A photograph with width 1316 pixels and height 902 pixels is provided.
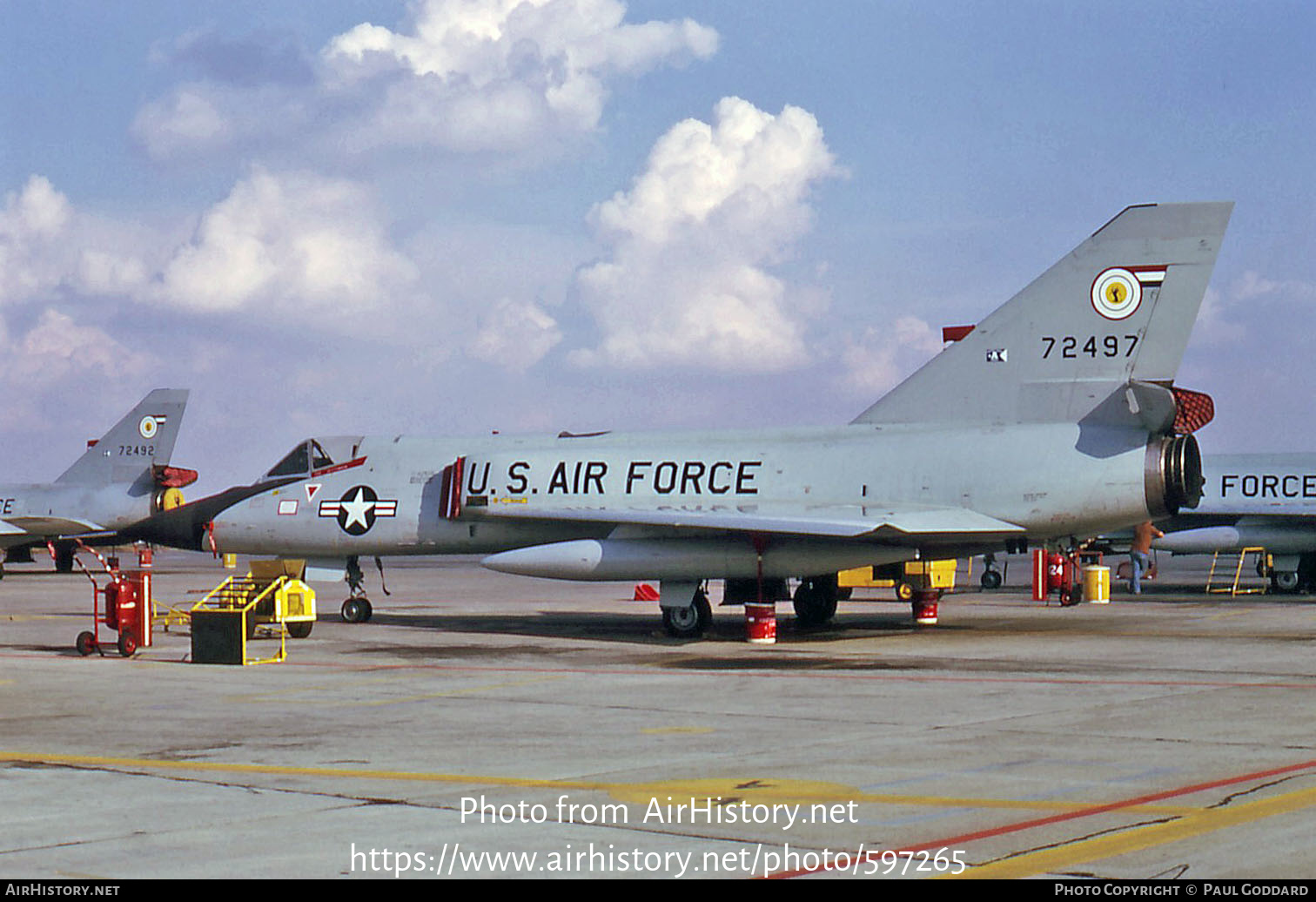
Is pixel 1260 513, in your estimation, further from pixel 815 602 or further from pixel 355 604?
pixel 355 604

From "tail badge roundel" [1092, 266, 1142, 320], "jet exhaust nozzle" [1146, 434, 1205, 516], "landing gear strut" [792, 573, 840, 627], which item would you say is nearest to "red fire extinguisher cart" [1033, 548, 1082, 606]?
"landing gear strut" [792, 573, 840, 627]

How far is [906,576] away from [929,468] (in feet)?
15.2

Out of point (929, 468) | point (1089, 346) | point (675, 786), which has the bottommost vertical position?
point (675, 786)

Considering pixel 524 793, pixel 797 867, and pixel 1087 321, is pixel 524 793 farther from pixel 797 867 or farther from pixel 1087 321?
pixel 1087 321

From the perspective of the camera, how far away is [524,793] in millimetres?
8930

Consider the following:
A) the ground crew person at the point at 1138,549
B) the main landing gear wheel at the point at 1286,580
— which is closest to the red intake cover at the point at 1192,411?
the ground crew person at the point at 1138,549

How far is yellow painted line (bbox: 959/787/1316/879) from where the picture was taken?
6.85 m

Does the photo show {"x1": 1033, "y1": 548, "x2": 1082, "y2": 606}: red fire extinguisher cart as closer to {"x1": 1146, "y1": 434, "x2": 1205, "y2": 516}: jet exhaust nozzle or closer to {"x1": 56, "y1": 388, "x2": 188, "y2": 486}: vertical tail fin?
{"x1": 1146, "y1": 434, "x2": 1205, "y2": 516}: jet exhaust nozzle

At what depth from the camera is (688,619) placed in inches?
854

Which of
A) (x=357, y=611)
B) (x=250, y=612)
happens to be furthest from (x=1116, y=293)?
(x=357, y=611)

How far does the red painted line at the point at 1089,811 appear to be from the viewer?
7277 mm

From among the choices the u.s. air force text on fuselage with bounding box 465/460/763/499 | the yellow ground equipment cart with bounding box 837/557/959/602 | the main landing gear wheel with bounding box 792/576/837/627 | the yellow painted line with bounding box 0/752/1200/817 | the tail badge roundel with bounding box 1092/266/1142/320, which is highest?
the tail badge roundel with bounding box 1092/266/1142/320

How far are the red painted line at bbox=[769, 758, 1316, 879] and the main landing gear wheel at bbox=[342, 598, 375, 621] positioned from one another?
17794mm

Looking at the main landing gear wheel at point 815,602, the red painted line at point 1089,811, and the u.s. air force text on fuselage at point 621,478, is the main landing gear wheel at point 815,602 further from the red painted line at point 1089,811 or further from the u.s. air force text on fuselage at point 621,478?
the red painted line at point 1089,811
